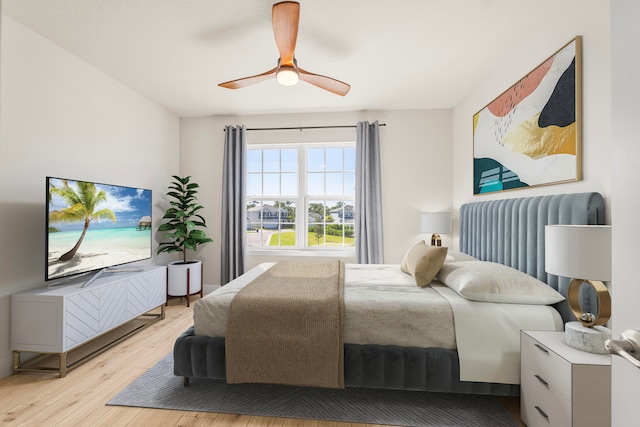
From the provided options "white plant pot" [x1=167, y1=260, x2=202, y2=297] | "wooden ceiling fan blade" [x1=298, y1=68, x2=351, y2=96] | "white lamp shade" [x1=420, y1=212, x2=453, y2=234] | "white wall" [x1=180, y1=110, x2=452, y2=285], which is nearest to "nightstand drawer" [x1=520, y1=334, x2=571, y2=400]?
"white lamp shade" [x1=420, y1=212, x2=453, y2=234]

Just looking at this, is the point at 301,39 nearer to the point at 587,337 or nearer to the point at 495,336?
the point at 495,336

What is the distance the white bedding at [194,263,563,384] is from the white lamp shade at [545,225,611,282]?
49 cm

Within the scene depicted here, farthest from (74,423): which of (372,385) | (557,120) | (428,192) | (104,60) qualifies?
(428,192)

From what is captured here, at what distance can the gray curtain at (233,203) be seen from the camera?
430cm

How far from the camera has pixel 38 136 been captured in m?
2.44

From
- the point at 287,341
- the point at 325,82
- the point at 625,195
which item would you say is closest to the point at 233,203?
the point at 325,82

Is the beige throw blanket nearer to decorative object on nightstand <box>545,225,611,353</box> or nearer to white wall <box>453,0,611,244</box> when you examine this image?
decorative object on nightstand <box>545,225,611,353</box>

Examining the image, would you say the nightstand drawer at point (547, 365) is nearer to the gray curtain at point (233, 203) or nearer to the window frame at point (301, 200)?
the window frame at point (301, 200)

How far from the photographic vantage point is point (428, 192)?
13.6ft

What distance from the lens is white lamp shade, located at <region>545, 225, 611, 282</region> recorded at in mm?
1354

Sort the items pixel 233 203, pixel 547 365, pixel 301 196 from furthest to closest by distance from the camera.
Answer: pixel 301 196, pixel 233 203, pixel 547 365

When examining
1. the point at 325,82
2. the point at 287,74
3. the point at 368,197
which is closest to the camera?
the point at 287,74

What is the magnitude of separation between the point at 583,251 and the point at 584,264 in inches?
2.3

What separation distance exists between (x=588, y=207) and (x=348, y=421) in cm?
180
